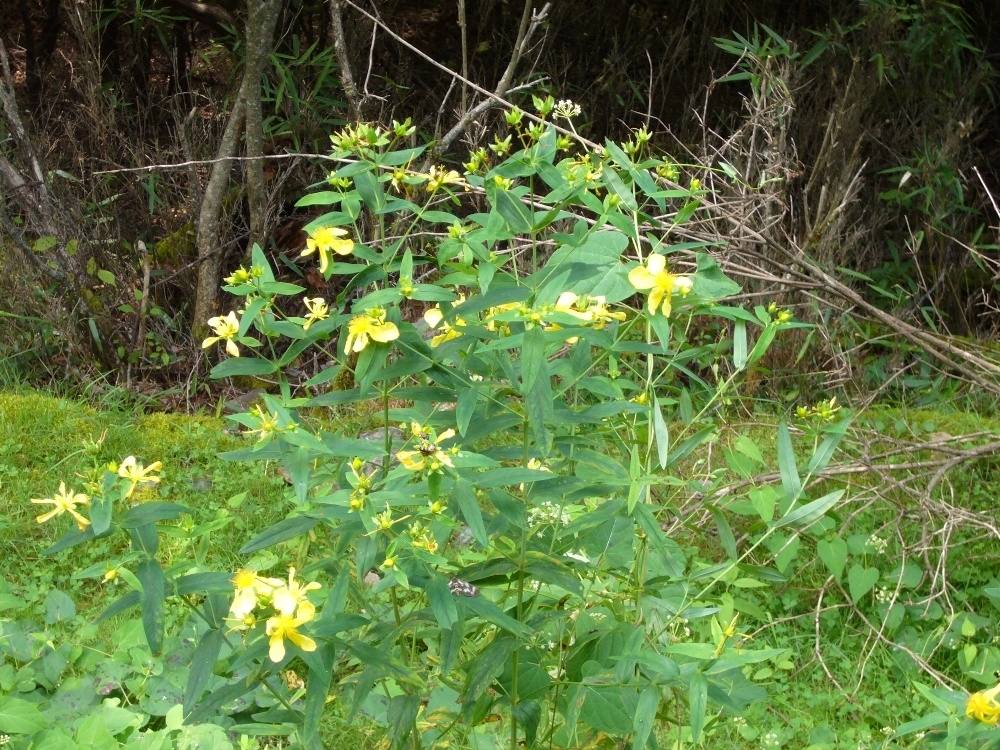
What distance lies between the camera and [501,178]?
140cm

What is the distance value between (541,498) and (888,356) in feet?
10.7

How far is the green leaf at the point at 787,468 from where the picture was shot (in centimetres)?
143

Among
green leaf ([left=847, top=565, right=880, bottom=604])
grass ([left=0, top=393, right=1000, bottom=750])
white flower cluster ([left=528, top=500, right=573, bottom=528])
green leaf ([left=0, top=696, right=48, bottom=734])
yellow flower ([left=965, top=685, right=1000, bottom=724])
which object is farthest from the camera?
green leaf ([left=847, top=565, right=880, bottom=604])

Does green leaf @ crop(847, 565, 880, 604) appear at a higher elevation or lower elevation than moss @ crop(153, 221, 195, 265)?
lower

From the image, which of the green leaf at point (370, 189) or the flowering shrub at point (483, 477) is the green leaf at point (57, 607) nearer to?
the flowering shrub at point (483, 477)

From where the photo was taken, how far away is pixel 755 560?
2.81m

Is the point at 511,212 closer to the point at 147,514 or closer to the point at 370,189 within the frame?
the point at 370,189

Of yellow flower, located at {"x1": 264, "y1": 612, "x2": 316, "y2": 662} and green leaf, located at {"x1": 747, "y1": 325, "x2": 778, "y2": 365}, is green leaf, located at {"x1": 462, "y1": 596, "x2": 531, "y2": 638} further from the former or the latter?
green leaf, located at {"x1": 747, "y1": 325, "x2": 778, "y2": 365}

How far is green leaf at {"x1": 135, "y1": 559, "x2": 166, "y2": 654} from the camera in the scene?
1228mm

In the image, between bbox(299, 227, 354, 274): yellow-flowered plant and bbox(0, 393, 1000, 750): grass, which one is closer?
bbox(299, 227, 354, 274): yellow-flowered plant

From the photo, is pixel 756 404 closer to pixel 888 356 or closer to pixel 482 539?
pixel 888 356

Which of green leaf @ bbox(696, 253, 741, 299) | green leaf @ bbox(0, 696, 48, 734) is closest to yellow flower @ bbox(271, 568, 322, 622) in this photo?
green leaf @ bbox(696, 253, 741, 299)

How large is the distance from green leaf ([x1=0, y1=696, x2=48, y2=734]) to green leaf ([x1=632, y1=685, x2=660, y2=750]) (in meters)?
1.16

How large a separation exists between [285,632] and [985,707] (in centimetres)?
81
